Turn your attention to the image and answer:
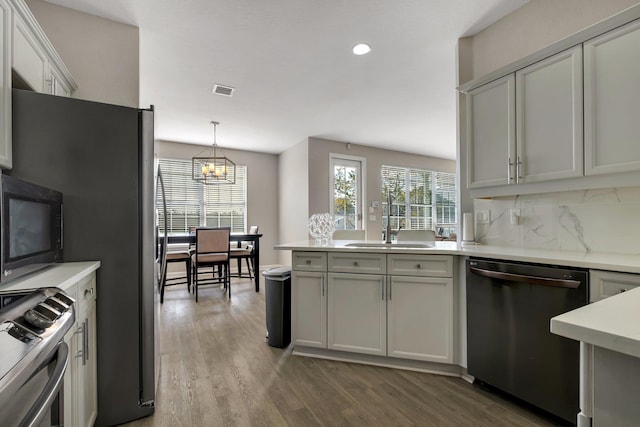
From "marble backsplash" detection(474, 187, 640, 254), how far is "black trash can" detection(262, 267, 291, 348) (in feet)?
5.46

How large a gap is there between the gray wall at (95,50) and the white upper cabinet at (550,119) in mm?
2833

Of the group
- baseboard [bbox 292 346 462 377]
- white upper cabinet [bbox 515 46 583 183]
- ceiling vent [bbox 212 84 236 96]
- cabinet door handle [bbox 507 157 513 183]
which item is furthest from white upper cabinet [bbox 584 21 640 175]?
ceiling vent [bbox 212 84 236 96]

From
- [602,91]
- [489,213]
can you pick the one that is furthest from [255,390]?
[602,91]

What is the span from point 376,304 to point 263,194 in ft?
16.5

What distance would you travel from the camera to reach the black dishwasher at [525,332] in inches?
59.2

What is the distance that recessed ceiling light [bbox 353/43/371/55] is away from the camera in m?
2.73

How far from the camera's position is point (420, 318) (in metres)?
2.15

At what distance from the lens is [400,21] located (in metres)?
2.40

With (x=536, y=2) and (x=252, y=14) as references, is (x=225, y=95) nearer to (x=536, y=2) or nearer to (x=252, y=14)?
(x=252, y=14)

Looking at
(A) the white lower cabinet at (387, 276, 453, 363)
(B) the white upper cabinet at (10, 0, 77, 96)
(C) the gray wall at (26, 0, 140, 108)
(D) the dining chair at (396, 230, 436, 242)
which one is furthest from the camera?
(D) the dining chair at (396, 230, 436, 242)

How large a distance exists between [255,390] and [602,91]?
8.60 ft

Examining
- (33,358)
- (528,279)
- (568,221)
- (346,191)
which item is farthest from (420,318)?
(346,191)

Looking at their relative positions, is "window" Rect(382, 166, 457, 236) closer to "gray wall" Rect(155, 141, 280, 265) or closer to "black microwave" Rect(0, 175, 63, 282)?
"gray wall" Rect(155, 141, 280, 265)

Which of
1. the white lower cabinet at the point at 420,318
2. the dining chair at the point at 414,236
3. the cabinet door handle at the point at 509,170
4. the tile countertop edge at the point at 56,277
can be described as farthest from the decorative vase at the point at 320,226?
the tile countertop edge at the point at 56,277
